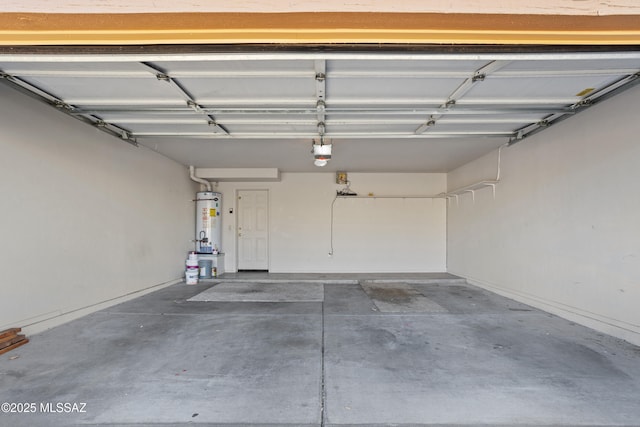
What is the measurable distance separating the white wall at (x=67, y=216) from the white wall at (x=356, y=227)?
278cm

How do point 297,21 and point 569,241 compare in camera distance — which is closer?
point 297,21

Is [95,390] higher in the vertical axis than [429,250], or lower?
lower

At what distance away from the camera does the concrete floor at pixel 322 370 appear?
1.83 meters

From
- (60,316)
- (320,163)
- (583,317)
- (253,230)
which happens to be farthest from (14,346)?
(583,317)

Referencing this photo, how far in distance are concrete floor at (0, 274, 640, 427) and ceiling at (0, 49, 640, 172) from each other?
223 cm

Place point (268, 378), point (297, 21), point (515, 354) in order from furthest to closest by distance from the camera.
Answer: point (515, 354), point (268, 378), point (297, 21)

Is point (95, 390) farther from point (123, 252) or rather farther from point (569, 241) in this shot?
point (569, 241)

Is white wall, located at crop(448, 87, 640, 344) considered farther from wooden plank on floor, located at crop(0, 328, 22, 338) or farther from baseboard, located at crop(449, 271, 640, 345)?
wooden plank on floor, located at crop(0, 328, 22, 338)

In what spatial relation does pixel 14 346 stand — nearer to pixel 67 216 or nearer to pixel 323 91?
pixel 67 216

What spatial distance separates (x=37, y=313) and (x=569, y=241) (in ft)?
20.2

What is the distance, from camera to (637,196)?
2.87m

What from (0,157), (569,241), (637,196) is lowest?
(569,241)

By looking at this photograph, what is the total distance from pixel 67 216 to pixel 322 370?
345 centimetres

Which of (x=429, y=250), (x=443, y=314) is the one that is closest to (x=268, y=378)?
(x=443, y=314)
